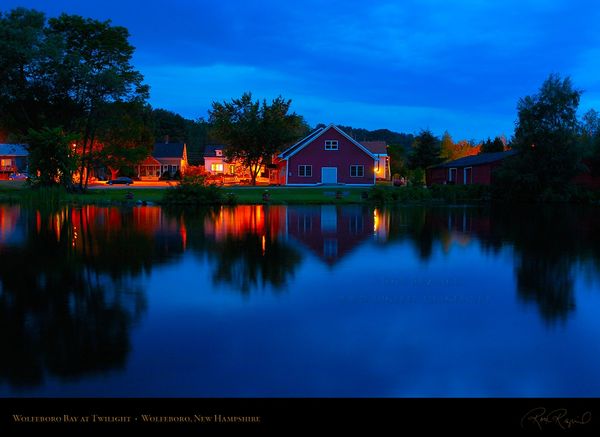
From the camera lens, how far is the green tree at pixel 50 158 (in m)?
40.3

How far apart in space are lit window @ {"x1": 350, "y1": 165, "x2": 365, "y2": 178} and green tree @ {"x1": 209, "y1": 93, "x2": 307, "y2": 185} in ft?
27.5

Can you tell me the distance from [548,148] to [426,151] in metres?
29.4

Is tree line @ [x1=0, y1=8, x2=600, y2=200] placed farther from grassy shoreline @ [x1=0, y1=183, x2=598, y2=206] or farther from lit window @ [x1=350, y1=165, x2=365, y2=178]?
lit window @ [x1=350, y1=165, x2=365, y2=178]

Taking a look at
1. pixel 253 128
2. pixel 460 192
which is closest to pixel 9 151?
pixel 253 128

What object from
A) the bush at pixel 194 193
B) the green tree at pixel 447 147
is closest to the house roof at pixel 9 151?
the bush at pixel 194 193

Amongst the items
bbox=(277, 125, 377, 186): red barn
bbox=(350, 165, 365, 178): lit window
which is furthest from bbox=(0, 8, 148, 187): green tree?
bbox=(350, 165, 365, 178): lit window

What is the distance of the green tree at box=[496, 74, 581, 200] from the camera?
44.2 metres

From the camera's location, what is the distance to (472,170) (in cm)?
5556

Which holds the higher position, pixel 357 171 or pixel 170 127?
pixel 170 127

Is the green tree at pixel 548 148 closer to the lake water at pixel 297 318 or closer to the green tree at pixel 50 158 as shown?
the lake water at pixel 297 318

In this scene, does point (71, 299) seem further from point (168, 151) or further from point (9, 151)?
point (9, 151)
